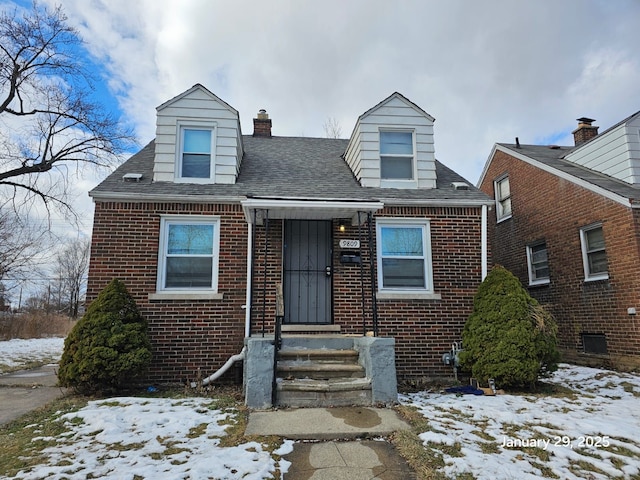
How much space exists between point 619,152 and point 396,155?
5359 millimetres

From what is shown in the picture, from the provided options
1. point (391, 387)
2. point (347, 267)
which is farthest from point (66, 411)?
point (347, 267)

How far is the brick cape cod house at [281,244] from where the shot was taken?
6.66 meters

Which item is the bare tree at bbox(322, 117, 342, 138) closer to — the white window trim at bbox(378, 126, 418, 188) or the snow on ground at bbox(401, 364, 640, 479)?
the white window trim at bbox(378, 126, 418, 188)

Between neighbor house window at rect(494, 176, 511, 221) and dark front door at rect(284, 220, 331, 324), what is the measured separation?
7319 mm

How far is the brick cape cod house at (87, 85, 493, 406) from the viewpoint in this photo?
666 cm

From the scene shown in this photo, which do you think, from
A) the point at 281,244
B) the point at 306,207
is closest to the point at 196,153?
the point at 281,244

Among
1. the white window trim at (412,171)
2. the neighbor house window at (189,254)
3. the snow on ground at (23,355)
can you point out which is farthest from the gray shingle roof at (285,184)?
the snow on ground at (23,355)

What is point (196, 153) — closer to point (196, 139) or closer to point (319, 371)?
point (196, 139)

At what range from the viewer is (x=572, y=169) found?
9750 millimetres

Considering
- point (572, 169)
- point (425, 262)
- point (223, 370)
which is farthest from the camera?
point (572, 169)

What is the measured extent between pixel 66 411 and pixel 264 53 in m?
9.45

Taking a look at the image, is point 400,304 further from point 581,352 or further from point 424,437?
point 581,352

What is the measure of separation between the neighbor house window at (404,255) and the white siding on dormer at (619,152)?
515 cm

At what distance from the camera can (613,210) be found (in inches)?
316
